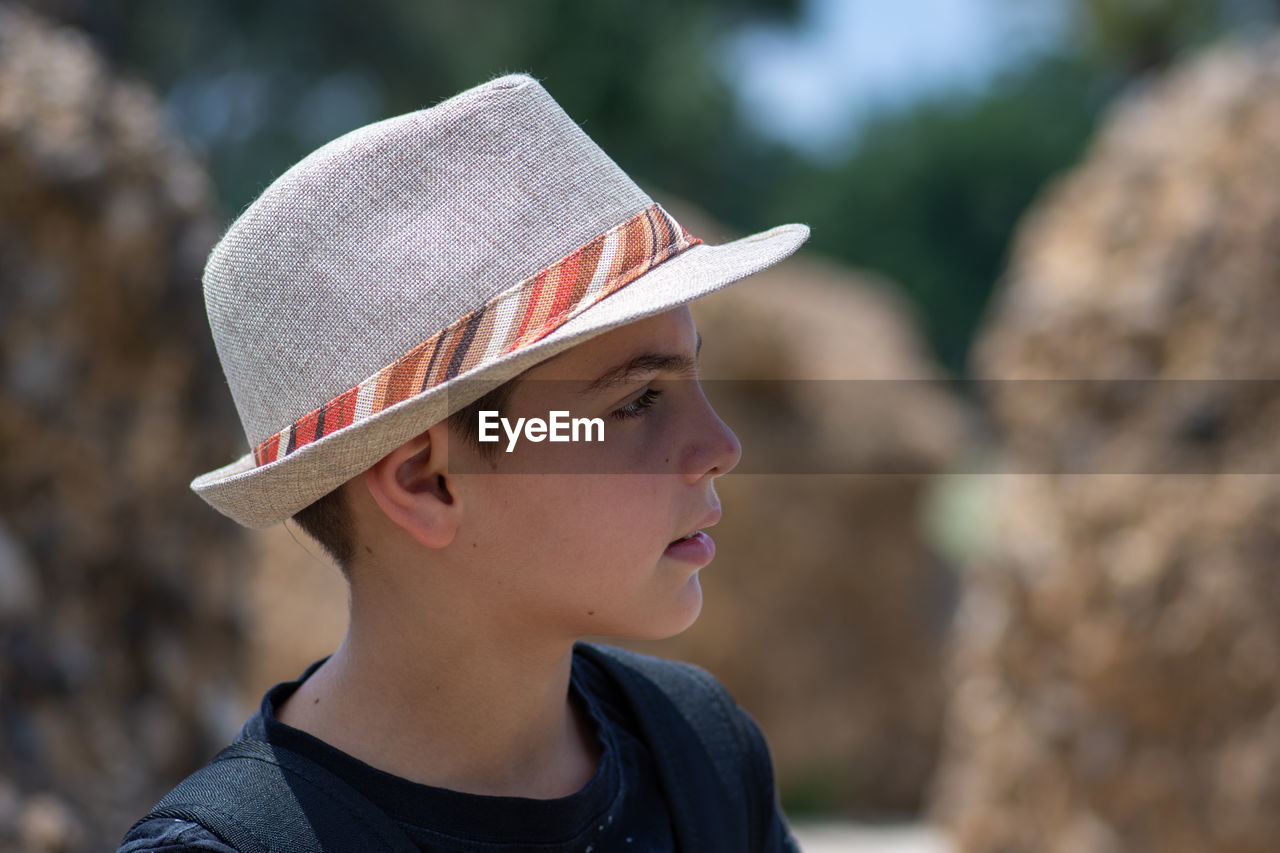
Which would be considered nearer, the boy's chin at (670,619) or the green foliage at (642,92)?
the boy's chin at (670,619)

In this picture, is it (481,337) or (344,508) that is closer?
(481,337)

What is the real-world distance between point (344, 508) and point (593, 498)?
0.83 feet

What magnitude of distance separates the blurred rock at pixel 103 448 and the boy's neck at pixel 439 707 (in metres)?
0.90

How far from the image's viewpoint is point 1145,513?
3.53m

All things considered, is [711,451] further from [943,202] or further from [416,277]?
[943,202]

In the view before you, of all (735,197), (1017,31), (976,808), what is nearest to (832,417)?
(976,808)

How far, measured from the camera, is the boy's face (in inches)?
47.3

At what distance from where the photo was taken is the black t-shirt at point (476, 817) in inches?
43.7

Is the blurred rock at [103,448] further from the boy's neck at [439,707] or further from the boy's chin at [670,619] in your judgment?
the boy's chin at [670,619]

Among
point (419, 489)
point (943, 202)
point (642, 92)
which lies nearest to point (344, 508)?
point (419, 489)

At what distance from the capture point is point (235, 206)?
47.1ft

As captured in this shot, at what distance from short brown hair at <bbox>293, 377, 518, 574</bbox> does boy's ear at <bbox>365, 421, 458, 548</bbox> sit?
21 mm

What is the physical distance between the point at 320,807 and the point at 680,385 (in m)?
0.49

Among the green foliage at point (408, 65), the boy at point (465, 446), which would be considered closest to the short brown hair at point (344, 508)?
the boy at point (465, 446)
